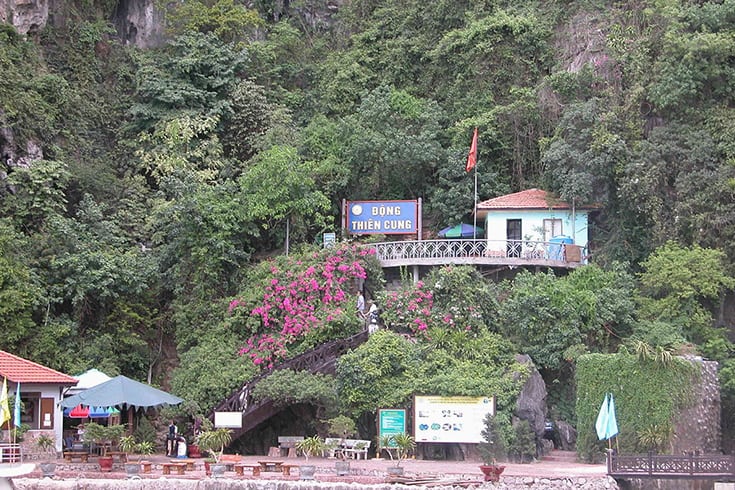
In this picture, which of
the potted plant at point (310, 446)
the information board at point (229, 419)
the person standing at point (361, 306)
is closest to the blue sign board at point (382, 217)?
the person standing at point (361, 306)

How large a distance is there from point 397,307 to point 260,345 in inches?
170

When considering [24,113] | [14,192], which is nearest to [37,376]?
[14,192]

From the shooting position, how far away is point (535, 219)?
3788cm

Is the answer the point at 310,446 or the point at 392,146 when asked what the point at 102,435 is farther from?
the point at 392,146

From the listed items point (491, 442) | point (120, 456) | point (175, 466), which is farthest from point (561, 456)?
point (120, 456)

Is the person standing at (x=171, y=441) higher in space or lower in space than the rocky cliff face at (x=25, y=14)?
lower

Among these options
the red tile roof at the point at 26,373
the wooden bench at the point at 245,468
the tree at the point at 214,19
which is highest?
the tree at the point at 214,19

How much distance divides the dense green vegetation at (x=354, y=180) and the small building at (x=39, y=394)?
3519mm

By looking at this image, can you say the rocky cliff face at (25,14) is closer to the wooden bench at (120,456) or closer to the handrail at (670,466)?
the wooden bench at (120,456)

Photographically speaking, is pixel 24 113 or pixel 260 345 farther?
pixel 24 113

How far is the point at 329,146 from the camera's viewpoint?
41469 millimetres

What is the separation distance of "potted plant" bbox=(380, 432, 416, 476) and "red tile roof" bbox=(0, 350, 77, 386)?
8908mm

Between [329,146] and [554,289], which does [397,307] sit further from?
[329,146]

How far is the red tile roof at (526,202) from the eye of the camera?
3753 cm
